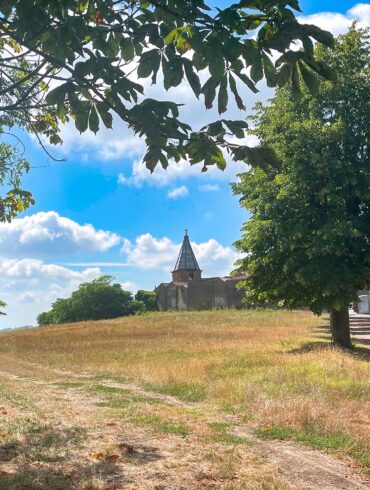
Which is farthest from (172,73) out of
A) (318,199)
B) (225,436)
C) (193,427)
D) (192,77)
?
(318,199)

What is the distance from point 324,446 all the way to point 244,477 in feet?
6.15

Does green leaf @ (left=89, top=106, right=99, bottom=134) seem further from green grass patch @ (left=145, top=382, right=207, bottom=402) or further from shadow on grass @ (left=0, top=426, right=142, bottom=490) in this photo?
green grass patch @ (left=145, top=382, right=207, bottom=402)

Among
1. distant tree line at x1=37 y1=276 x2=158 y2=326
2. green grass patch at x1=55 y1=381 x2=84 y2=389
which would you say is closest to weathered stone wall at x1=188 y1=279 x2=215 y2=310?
distant tree line at x1=37 y1=276 x2=158 y2=326

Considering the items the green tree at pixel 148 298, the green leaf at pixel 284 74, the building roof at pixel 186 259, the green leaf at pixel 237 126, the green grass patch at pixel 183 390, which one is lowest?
the green grass patch at pixel 183 390

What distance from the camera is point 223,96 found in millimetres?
4086

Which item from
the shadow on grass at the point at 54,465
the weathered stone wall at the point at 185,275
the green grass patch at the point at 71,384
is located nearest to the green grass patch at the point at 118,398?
the green grass patch at the point at 71,384

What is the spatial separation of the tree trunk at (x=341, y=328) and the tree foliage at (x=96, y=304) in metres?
51.2

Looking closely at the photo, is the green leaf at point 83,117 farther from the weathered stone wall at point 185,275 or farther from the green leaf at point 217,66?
the weathered stone wall at point 185,275

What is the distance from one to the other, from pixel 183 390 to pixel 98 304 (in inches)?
2386

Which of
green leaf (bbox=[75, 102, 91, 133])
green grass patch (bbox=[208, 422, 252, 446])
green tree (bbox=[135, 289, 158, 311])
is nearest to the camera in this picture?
green leaf (bbox=[75, 102, 91, 133])

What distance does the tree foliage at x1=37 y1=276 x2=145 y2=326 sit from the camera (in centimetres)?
6944

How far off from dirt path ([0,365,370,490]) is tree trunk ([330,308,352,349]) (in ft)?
44.1

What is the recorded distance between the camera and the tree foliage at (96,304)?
69.4 metres

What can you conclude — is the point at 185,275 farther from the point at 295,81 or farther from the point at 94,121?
the point at 295,81
